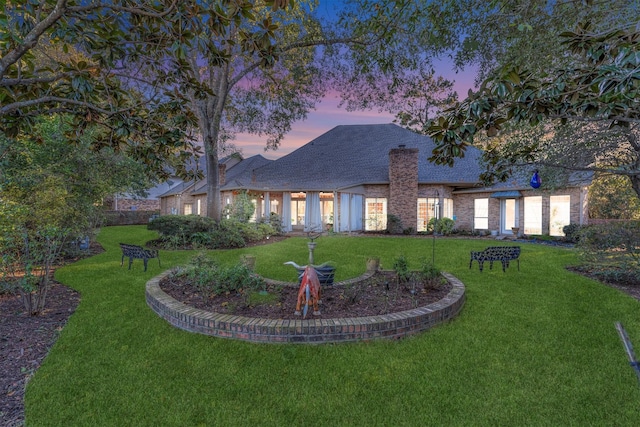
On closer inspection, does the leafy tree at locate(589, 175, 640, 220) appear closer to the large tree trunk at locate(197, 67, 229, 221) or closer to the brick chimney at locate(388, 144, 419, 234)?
the brick chimney at locate(388, 144, 419, 234)

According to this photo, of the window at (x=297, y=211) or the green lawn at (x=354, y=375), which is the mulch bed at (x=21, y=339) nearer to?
the green lawn at (x=354, y=375)

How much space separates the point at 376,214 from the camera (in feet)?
64.3

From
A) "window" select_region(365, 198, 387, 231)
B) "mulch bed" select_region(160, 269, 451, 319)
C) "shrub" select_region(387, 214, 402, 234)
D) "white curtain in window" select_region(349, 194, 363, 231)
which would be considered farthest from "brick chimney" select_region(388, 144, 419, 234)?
"mulch bed" select_region(160, 269, 451, 319)

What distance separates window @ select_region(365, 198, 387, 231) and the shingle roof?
130cm

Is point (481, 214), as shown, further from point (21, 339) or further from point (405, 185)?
point (21, 339)

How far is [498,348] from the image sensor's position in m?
4.10

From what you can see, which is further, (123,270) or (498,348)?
(123,270)

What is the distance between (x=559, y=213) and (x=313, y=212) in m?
13.0

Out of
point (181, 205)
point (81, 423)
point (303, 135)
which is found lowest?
point (81, 423)

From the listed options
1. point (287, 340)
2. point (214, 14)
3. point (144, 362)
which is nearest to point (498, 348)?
point (287, 340)

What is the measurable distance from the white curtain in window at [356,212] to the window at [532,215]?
8.99 meters

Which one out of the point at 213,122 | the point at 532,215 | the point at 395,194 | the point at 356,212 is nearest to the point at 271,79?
the point at 213,122

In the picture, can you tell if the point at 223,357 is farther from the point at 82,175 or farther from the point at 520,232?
the point at 520,232

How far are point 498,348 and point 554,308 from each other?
241cm
